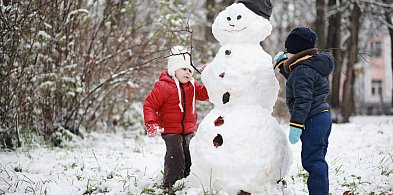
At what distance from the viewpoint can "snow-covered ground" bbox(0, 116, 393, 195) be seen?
4051 millimetres

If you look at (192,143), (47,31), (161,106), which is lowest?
(192,143)

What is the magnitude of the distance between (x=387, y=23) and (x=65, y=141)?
9595 millimetres

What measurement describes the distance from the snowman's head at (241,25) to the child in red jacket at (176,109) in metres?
0.52

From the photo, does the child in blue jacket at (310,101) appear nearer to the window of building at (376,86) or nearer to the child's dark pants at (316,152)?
the child's dark pants at (316,152)

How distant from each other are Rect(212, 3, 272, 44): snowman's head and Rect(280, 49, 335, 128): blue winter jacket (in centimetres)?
37

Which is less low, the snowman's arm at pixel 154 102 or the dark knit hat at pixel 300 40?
the dark knit hat at pixel 300 40

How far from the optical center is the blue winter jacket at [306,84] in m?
3.31

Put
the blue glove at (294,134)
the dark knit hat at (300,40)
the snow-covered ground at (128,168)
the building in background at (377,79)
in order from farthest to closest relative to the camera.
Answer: the building in background at (377,79) → the snow-covered ground at (128,168) → the dark knit hat at (300,40) → the blue glove at (294,134)

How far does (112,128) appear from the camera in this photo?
856cm

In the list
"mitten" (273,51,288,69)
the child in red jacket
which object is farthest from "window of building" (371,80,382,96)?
the child in red jacket

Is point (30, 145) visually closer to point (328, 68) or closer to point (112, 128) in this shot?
point (112, 128)

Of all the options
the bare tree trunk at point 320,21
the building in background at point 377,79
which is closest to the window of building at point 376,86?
the building in background at point 377,79

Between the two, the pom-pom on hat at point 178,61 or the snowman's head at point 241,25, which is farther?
the pom-pom on hat at point 178,61

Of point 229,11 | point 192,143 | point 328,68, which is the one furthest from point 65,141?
point 328,68
